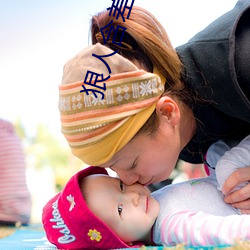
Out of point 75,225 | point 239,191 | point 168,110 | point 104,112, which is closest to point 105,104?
point 104,112

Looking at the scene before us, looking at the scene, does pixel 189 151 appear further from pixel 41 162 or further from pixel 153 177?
pixel 41 162

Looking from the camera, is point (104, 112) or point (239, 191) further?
point (239, 191)

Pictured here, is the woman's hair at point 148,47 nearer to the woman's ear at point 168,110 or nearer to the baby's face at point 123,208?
the woman's ear at point 168,110

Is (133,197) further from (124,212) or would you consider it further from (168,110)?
(168,110)

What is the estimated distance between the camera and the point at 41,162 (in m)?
3.16

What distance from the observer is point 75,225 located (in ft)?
3.40

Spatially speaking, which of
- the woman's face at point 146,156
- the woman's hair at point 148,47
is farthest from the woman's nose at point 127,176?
the woman's hair at point 148,47

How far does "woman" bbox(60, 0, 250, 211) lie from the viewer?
1.00 m

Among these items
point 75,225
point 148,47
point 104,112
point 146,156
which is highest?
point 148,47

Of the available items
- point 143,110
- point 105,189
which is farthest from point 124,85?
point 105,189

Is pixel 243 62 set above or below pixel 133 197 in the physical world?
above

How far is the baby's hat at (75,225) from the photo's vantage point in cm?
102

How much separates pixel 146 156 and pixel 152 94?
141 millimetres

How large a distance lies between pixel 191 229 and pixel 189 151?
434 mm
